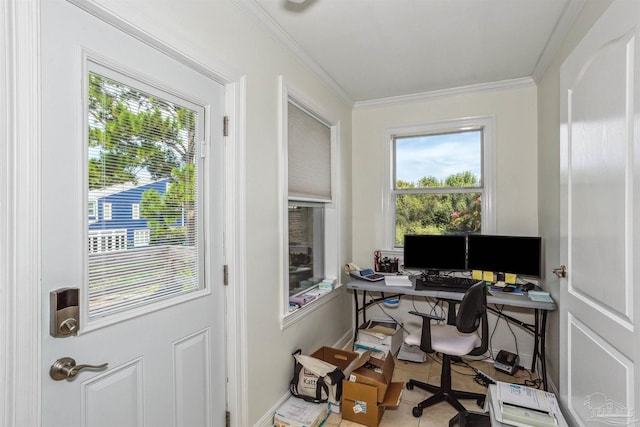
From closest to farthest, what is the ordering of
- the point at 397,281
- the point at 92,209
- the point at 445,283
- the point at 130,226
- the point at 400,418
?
the point at 92,209 → the point at 130,226 → the point at 400,418 → the point at 445,283 → the point at 397,281

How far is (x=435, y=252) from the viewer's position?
117 inches

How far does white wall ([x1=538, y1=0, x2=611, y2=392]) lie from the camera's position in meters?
2.20

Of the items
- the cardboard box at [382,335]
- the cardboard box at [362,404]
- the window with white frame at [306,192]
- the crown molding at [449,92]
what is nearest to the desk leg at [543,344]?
the cardboard box at [382,335]

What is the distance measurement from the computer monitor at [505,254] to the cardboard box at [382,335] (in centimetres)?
91

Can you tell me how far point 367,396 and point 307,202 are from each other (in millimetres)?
1485

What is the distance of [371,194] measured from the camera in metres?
3.46

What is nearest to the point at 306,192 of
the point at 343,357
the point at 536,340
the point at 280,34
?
the point at 280,34

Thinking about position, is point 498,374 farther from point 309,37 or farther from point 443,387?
point 309,37

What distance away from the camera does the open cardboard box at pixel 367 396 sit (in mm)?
2031

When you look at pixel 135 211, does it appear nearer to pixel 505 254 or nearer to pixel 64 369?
pixel 64 369

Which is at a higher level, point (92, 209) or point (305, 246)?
point (92, 209)

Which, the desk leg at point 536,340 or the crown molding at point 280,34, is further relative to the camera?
the desk leg at point 536,340

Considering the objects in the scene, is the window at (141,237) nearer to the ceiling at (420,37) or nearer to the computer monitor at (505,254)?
the ceiling at (420,37)

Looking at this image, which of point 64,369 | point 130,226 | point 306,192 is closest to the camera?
point 64,369
